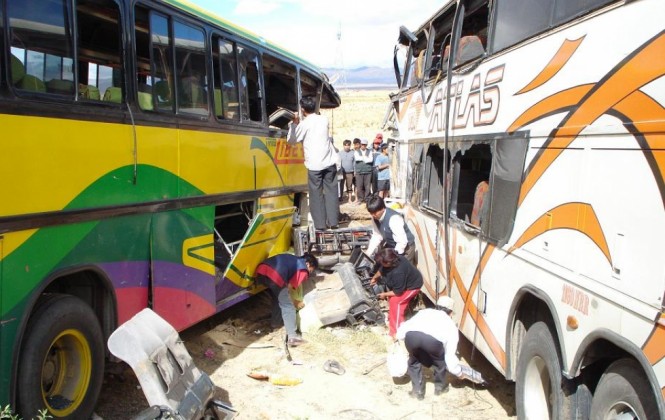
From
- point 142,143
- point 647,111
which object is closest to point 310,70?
point 142,143

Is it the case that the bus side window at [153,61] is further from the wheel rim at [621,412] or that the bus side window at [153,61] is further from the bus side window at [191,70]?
the wheel rim at [621,412]

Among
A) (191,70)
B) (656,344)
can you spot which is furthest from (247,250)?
(656,344)

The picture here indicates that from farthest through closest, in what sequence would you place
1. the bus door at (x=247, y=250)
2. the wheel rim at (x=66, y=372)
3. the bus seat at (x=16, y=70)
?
1. the bus door at (x=247, y=250)
2. the wheel rim at (x=66, y=372)
3. the bus seat at (x=16, y=70)

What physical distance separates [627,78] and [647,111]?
0.28 m

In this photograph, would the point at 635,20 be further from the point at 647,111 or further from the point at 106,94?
the point at 106,94

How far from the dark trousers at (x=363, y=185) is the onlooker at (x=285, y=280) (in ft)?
31.1

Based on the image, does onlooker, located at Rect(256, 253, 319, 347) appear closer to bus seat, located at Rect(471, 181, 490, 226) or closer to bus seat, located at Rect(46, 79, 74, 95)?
bus seat, located at Rect(471, 181, 490, 226)

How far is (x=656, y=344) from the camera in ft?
8.41

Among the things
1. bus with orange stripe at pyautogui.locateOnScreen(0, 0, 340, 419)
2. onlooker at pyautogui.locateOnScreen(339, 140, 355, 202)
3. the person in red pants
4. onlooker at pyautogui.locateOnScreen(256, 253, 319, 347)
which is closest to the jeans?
onlooker at pyautogui.locateOnScreen(256, 253, 319, 347)

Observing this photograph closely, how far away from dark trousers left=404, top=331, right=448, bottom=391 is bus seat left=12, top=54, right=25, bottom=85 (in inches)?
149

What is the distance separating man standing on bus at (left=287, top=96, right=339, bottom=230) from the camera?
788 centimetres

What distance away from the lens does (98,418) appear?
4.28 m

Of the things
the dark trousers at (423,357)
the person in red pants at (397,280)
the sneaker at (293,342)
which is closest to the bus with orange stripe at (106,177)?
the sneaker at (293,342)

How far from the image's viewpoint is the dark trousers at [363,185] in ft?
53.4
